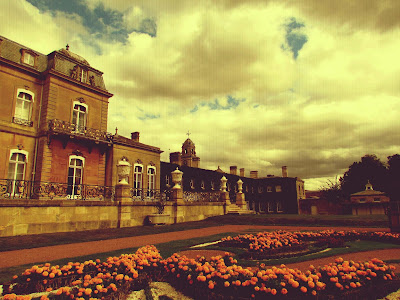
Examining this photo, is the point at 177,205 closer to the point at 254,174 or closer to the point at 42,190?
the point at 42,190

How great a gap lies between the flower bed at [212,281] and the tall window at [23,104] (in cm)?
1642

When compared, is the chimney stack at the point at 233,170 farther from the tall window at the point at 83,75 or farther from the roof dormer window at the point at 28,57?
the roof dormer window at the point at 28,57

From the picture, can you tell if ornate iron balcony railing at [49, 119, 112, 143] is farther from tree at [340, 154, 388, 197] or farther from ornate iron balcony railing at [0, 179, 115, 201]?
tree at [340, 154, 388, 197]

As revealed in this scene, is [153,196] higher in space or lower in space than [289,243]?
higher

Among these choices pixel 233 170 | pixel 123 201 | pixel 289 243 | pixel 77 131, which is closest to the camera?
pixel 289 243

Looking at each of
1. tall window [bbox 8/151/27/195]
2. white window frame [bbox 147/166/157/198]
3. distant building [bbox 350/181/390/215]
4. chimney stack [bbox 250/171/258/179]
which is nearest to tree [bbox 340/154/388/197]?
distant building [bbox 350/181/390/215]

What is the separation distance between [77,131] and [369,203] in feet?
114

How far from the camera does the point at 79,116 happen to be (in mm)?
20891

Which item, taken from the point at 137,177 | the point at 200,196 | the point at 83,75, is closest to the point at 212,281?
the point at 200,196

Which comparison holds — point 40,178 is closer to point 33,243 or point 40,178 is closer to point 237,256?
point 33,243

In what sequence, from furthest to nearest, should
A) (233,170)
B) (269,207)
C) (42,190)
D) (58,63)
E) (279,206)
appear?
(269,207) → (279,206) → (233,170) → (58,63) → (42,190)

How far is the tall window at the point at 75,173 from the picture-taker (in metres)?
19.3

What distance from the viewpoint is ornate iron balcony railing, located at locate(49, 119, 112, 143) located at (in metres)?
18.3

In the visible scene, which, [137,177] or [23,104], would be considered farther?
[137,177]
